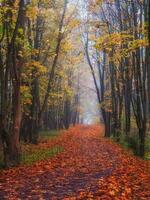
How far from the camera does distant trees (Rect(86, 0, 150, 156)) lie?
50.8 ft

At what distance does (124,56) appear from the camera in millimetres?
19234

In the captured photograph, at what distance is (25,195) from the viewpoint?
9422 millimetres

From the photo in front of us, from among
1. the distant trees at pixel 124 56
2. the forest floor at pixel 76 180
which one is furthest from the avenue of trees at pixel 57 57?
the forest floor at pixel 76 180

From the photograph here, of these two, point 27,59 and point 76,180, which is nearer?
point 76,180

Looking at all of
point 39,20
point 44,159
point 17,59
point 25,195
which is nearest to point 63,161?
point 44,159

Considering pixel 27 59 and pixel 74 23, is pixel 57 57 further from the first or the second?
pixel 27 59

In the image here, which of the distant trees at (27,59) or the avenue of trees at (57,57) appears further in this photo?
the avenue of trees at (57,57)

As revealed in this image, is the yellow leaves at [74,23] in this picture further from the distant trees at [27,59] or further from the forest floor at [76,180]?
the forest floor at [76,180]

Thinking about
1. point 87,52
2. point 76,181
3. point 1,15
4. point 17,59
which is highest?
point 87,52

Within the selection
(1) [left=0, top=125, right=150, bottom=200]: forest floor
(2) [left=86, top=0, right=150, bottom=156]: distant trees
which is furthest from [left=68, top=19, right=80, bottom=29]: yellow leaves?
(1) [left=0, top=125, right=150, bottom=200]: forest floor

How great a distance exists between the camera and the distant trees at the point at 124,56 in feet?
50.8

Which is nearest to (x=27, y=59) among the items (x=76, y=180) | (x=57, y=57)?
(x=57, y=57)

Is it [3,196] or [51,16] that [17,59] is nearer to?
[3,196]

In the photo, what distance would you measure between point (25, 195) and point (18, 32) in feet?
23.6
